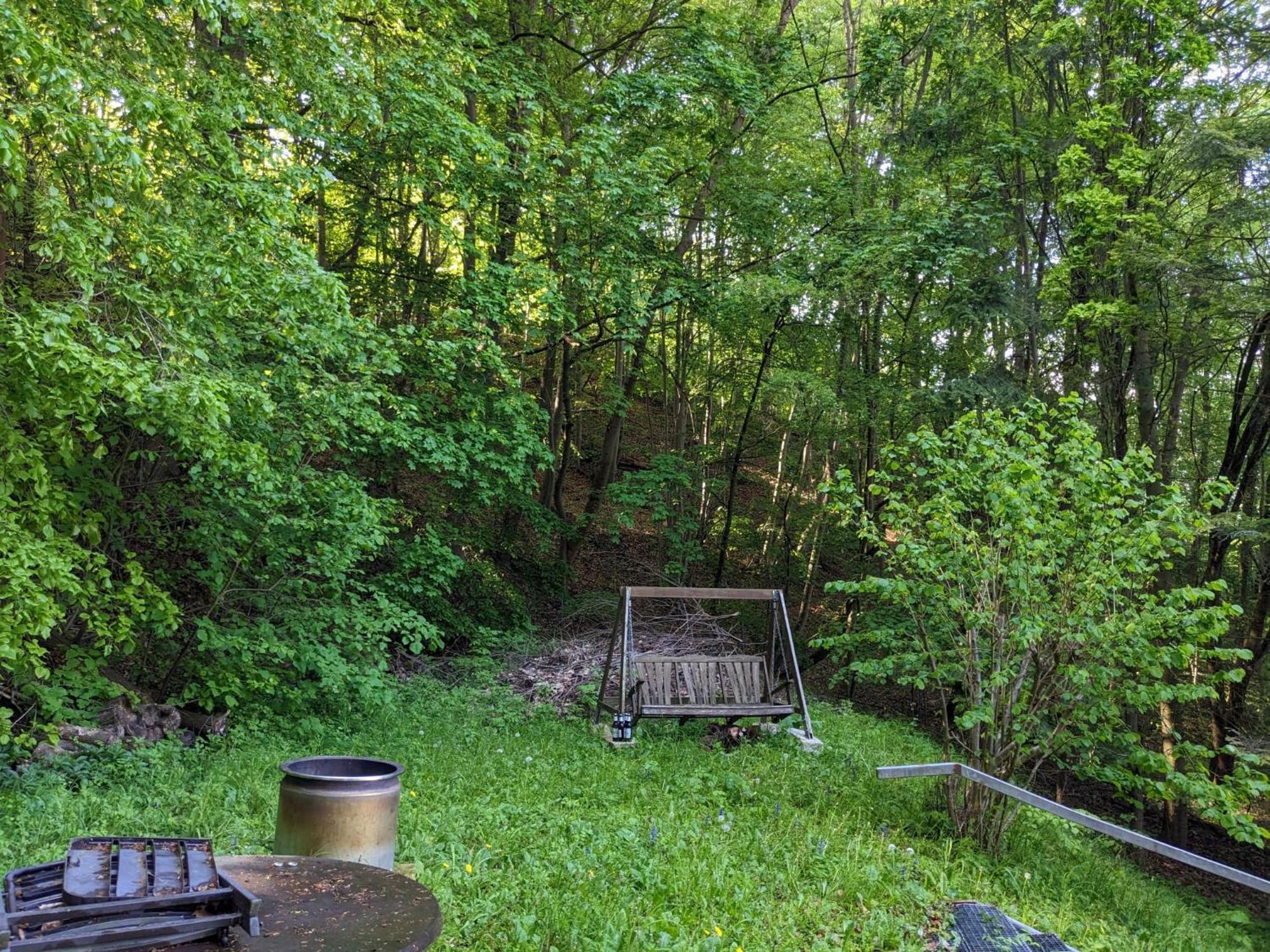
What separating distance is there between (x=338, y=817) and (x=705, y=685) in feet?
16.7

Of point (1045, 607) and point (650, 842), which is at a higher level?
point (1045, 607)

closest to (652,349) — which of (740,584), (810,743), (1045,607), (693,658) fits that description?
(740,584)

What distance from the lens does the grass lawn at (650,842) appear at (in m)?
3.68

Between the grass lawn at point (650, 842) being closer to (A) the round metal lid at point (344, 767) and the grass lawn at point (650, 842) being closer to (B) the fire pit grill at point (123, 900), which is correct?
(A) the round metal lid at point (344, 767)

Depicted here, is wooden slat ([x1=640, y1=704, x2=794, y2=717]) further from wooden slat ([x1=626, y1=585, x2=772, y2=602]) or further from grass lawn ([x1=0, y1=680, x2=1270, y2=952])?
wooden slat ([x1=626, y1=585, x2=772, y2=602])

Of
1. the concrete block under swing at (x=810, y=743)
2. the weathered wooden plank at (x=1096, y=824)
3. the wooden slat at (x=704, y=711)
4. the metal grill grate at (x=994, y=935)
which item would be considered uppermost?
the weathered wooden plank at (x=1096, y=824)

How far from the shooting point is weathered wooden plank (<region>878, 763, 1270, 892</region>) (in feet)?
12.1

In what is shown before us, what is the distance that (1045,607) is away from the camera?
204 inches

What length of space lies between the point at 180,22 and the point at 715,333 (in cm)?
995

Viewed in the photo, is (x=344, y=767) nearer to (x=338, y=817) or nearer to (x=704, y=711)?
(x=338, y=817)

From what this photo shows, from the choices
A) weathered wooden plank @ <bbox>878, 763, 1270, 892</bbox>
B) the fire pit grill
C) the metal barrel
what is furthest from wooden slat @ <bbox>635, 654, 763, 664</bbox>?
the fire pit grill

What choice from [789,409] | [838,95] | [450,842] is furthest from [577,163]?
[450,842]

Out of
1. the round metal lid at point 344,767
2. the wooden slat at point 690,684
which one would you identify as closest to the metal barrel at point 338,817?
the round metal lid at point 344,767

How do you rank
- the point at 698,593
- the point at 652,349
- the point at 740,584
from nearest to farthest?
the point at 698,593
the point at 740,584
the point at 652,349
